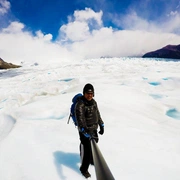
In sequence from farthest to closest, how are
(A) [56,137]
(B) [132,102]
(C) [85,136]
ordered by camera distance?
(B) [132,102], (A) [56,137], (C) [85,136]

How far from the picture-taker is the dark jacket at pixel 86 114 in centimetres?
279

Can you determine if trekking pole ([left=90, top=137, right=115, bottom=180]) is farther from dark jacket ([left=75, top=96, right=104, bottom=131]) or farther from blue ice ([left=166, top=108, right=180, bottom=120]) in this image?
blue ice ([left=166, top=108, right=180, bottom=120])

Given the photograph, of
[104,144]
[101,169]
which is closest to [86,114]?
[101,169]

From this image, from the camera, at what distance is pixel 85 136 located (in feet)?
9.60

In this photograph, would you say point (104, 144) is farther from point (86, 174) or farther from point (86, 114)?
point (86, 114)

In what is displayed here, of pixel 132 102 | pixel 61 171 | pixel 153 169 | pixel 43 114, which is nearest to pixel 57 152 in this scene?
pixel 61 171

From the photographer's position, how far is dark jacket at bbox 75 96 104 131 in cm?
279

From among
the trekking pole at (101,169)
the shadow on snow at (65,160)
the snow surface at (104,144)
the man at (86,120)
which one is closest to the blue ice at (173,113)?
the snow surface at (104,144)

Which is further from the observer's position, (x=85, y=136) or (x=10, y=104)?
(x=10, y=104)

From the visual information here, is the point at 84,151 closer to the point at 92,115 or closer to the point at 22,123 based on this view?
the point at 92,115

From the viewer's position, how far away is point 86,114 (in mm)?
2945

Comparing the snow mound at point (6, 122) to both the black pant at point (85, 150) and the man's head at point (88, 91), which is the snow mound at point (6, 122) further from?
the man's head at point (88, 91)

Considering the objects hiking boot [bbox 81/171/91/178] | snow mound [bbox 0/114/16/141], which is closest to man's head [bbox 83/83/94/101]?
hiking boot [bbox 81/171/91/178]

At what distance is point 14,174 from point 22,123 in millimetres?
2588
